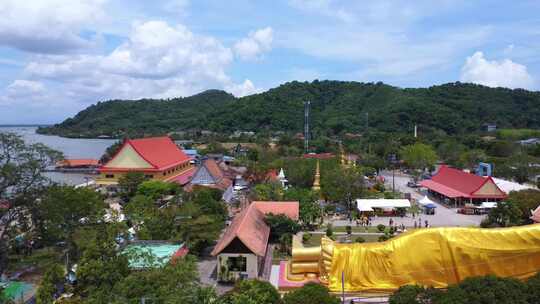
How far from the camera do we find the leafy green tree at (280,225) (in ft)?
96.1

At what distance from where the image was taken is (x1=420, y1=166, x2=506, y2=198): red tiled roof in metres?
42.0

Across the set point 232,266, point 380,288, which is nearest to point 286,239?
point 232,266

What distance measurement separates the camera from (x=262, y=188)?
1526 inches

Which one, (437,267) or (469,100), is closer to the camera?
(437,267)

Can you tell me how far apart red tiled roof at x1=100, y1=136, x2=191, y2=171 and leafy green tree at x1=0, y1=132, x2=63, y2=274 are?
25.8 metres

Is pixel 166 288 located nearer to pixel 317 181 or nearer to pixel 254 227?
pixel 254 227

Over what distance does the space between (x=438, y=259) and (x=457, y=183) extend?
2865cm

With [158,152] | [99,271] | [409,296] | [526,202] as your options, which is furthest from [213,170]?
[409,296]

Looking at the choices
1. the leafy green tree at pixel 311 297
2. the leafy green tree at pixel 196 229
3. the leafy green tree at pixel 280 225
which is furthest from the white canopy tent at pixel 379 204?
the leafy green tree at pixel 311 297

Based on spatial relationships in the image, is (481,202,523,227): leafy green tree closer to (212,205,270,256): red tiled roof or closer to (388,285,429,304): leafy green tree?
(212,205,270,256): red tiled roof

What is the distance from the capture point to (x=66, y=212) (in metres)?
23.9

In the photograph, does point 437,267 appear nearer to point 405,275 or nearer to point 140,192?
point 405,275

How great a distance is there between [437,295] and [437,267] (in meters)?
5.19

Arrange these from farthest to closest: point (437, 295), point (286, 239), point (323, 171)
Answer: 1. point (323, 171)
2. point (286, 239)
3. point (437, 295)
